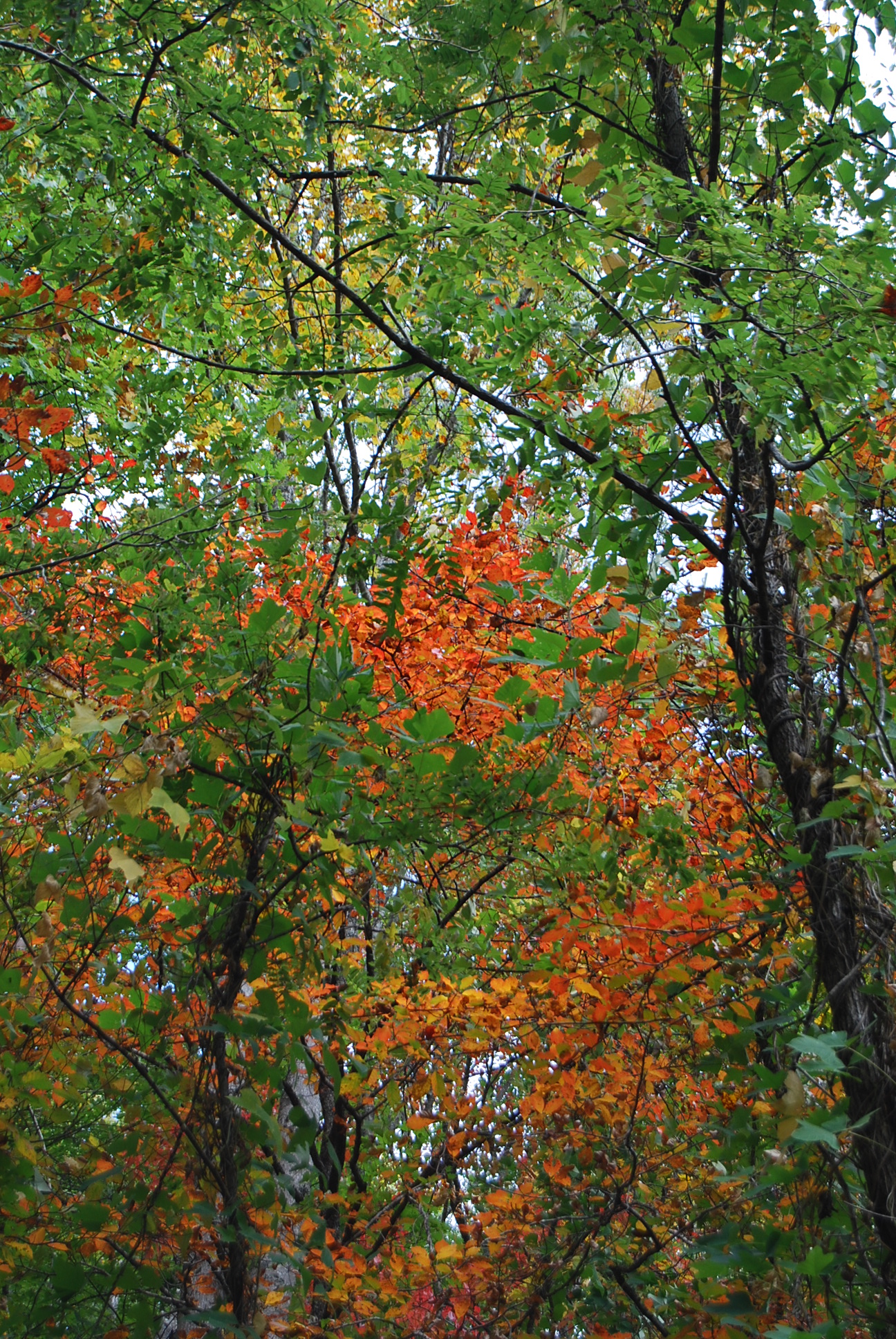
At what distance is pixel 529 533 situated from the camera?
4.10 metres

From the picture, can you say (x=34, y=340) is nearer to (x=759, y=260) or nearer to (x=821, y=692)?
(x=759, y=260)

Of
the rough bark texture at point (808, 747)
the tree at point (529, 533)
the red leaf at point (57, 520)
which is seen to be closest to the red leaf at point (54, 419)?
the tree at point (529, 533)

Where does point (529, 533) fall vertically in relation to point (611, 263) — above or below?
above

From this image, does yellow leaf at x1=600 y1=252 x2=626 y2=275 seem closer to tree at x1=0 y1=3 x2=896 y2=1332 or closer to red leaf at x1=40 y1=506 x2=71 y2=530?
tree at x1=0 y1=3 x2=896 y2=1332

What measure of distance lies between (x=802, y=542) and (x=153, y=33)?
277 centimetres

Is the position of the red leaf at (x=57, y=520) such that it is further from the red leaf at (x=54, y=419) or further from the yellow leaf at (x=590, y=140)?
the yellow leaf at (x=590, y=140)

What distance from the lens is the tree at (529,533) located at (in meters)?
2.31

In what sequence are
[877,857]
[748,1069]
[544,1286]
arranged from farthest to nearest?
[544,1286] < [748,1069] < [877,857]

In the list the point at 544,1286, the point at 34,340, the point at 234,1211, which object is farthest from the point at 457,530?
the point at 234,1211

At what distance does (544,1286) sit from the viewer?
3.92 metres

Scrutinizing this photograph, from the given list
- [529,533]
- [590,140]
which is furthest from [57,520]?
[590,140]

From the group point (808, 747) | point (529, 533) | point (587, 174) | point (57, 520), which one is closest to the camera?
point (587, 174)

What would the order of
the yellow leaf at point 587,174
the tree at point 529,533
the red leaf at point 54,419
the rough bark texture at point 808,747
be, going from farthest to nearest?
the red leaf at point 54,419 → the yellow leaf at point 587,174 → the tree at point 529,533 → the rough bark texture at point 808,747

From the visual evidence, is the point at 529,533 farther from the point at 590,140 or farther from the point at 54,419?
the point at 54,419
